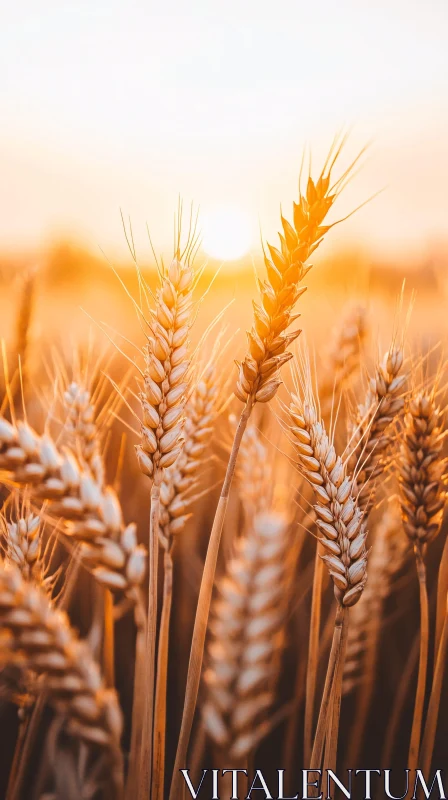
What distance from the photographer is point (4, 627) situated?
2.05 ft

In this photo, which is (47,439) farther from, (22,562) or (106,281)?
(106,281)

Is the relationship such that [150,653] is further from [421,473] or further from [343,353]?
[343,353]

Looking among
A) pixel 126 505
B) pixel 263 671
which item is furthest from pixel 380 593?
pixel 126 505

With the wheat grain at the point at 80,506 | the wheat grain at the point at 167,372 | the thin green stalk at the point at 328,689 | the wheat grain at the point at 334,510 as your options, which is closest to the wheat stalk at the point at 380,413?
the wheat grain at the point at 334,510

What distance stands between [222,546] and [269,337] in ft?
2.81

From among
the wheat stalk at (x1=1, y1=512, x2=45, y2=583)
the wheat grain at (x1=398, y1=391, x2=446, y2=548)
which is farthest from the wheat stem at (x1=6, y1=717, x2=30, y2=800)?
the wheat grain at (x1=398, y1=391, x2=446, y2=548)

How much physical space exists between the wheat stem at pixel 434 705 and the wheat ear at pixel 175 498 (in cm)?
47

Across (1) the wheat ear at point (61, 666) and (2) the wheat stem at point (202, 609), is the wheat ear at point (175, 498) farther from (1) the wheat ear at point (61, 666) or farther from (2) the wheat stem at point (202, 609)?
(1) the wheat ear at point (61, 666)

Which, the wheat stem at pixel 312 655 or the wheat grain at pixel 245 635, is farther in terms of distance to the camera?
the wheat stem at pixel 312 655

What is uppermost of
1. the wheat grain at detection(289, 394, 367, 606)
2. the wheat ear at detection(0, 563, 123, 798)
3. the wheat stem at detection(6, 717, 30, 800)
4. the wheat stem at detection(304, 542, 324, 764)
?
the wheat grain at detection(289, 394, 367, 606)

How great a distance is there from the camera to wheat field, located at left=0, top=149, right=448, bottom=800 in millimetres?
635

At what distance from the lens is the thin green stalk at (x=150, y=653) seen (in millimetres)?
728

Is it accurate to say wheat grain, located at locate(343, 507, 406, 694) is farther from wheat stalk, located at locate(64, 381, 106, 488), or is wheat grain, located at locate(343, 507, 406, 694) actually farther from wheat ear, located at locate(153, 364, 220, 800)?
wheat stalk, located at locate(64, 381, 106, 488)

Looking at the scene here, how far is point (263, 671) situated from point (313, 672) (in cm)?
43
